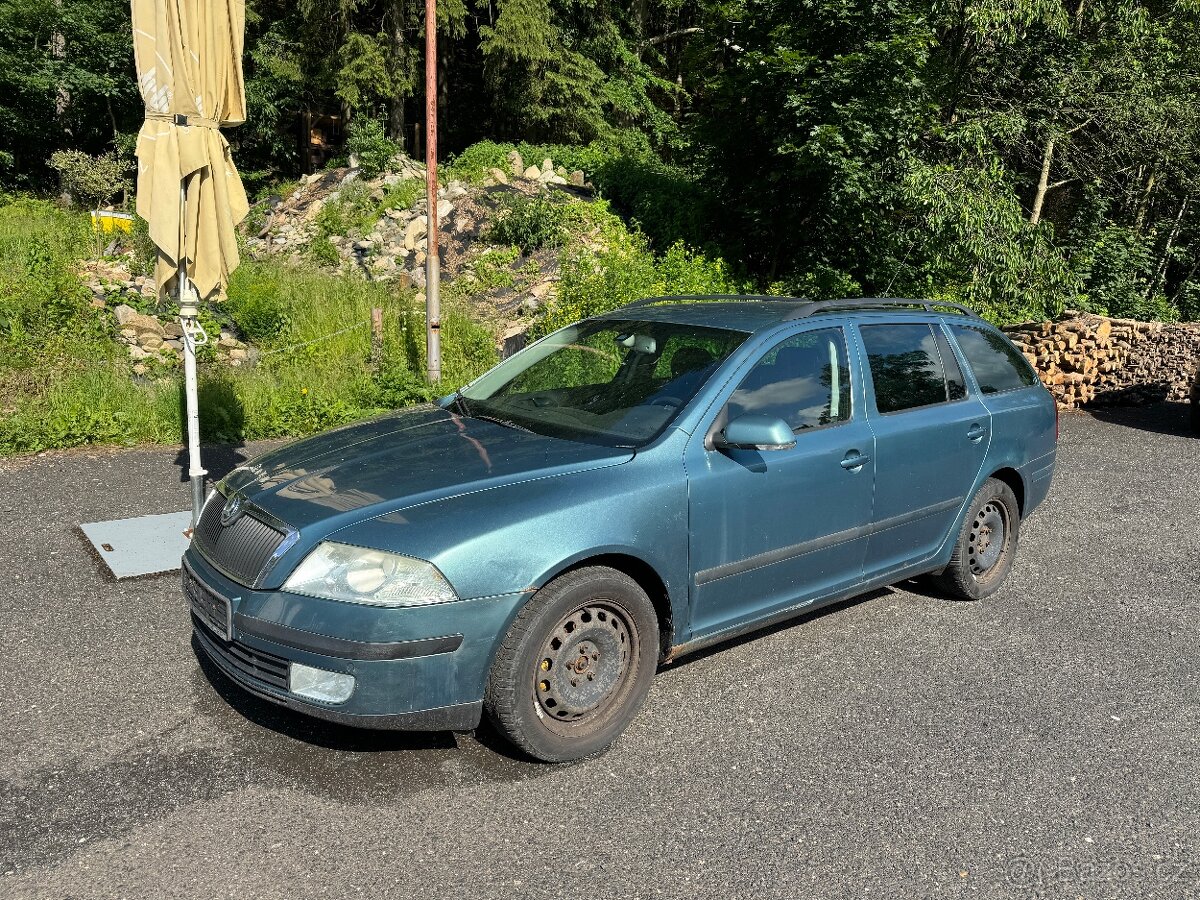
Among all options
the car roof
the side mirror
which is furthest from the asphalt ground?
the car roof

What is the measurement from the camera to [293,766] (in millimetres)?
3574

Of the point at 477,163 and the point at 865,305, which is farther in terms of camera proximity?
the point at 477,163

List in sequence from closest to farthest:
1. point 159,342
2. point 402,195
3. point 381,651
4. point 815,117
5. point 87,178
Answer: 1. point 381,651
2. point 159,342
3. point 815,117
4. point 402,195
5. point 87,178

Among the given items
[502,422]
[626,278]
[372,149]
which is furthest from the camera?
[372,149]

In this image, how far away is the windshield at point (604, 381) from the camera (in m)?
4.16

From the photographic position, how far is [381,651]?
10.5 ft

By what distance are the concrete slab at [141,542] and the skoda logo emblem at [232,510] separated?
6.57 ft

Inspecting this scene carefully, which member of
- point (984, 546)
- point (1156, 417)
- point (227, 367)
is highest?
point (984, 546)

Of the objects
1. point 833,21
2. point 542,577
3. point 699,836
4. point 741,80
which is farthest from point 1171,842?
point 741,80

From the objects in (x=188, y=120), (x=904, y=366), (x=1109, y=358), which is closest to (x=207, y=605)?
(x=188, y=120)

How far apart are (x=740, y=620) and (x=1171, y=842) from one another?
175cm

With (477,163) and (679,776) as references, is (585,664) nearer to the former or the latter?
(679,776)

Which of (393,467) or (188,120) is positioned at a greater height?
(188,120)

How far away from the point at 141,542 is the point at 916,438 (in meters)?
4.74
